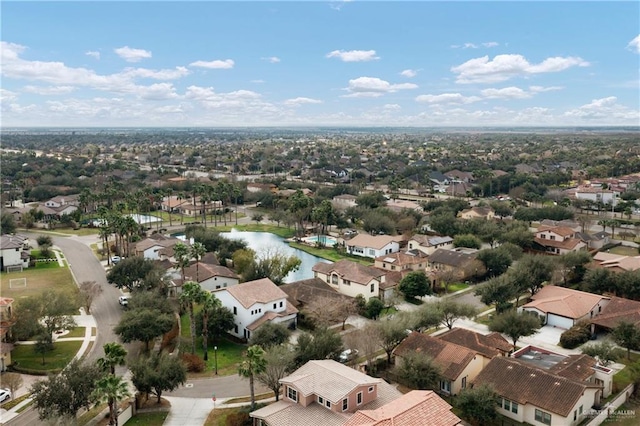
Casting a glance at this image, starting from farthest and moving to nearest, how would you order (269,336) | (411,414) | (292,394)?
(269,336) < (292,394) < (411,414)

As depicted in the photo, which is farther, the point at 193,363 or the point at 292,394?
the point at 193,363

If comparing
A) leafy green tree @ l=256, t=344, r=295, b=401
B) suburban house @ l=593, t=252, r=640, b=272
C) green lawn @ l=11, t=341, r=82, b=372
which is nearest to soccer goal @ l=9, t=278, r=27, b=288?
green lawn @ l=11, t=341, r=82, b=372

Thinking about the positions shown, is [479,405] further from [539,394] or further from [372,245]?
[372,245]

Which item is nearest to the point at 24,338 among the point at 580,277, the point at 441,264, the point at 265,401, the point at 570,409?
the point at 265,401

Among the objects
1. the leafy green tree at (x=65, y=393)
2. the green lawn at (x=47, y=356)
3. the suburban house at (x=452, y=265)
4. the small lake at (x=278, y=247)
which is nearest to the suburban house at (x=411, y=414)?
the leafy green tree at (x=65, y=393)

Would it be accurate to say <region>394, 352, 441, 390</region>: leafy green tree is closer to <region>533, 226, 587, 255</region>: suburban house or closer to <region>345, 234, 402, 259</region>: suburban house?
<region>345, 234, 402, 259</region>: suburban house

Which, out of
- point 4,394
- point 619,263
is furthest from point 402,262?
point 4,394

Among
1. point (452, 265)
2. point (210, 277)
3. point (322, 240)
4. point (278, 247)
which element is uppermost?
point (210, 277)
